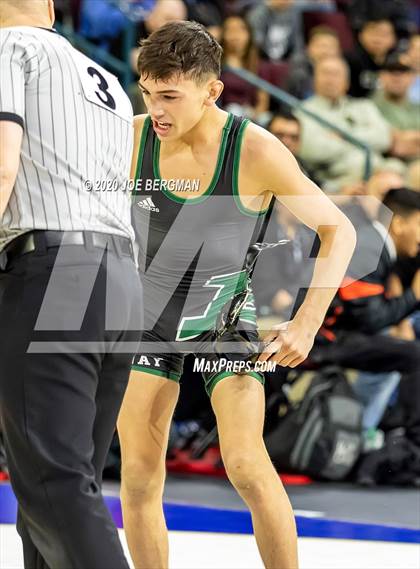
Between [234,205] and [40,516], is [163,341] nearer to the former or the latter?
[234,205]

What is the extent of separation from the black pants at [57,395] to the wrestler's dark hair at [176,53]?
2.86ft

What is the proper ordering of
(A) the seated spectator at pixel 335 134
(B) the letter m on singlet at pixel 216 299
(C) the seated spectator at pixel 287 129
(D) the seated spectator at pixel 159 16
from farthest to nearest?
(D) the seated spectator at pixel 159 16, (A) the seated spectator at pixel 335 134, (C) the seated spectator at pixel 287 129, (B) the letter m on singlet at pixel 216 299

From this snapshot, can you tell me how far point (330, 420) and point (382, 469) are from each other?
1.24 feet

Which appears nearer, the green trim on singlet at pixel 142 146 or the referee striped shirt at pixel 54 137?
the referee striped shirt at pixel 54 137

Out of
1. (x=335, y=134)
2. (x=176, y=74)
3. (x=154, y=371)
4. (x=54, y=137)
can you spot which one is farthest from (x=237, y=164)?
(x=335, y=134)

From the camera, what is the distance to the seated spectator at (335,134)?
772 cm

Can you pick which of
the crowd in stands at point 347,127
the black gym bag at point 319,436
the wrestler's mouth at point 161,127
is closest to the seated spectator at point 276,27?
the crowd in stands at point 347,127

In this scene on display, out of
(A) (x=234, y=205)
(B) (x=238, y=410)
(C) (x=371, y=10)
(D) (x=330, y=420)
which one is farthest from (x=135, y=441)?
(C) (x=371, y=10)

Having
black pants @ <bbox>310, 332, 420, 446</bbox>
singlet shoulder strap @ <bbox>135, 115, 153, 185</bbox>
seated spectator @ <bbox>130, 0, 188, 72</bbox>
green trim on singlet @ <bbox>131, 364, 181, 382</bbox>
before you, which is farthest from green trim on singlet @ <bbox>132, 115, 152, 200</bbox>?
seated spectator @ <bbox>130, 0, 188, 72</bbox>

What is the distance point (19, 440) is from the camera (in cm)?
280

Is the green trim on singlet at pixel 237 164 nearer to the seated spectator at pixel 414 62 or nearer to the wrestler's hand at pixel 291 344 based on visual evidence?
the wrestler's hand at pixel 291 344

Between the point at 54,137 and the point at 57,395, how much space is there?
64cm

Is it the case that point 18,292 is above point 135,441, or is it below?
above

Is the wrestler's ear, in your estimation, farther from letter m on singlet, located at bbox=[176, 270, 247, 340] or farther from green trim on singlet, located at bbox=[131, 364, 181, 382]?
green trim on singlet, located at bbox=[131, 364, 181, 382]
